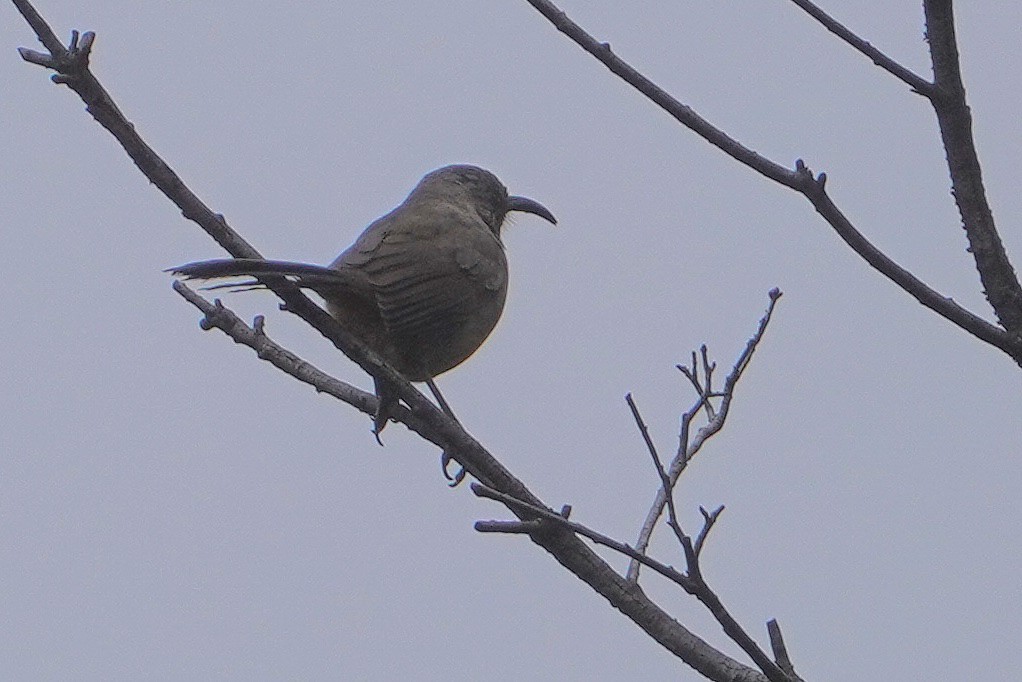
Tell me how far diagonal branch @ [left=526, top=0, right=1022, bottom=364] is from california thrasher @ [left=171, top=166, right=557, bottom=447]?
1.60 metres

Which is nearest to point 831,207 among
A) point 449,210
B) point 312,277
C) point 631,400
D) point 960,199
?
point 960,199

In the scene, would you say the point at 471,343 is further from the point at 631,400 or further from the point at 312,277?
the point at 631,400

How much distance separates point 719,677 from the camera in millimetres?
2826

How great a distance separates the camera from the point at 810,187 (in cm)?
216

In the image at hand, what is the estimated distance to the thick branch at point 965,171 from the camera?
6.74ft

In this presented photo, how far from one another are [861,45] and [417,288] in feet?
8.04

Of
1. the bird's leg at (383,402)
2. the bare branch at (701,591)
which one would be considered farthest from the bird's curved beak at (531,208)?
the bare branch at (701,591)

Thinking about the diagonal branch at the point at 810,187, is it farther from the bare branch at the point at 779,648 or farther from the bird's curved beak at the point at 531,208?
the bird's curved beak at the point at 531,208

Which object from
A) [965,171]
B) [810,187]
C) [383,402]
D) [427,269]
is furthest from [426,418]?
[965,171]

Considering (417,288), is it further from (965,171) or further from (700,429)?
(965,171)

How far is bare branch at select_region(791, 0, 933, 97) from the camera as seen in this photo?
2.08 meters

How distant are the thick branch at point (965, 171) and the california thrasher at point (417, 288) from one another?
194 cm

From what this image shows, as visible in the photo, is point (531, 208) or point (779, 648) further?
point (531, 208)

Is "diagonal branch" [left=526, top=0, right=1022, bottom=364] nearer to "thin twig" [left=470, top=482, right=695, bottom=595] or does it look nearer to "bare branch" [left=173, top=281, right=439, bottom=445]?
"thin twig" [left=470, top=482, right=695, bottom=595]
